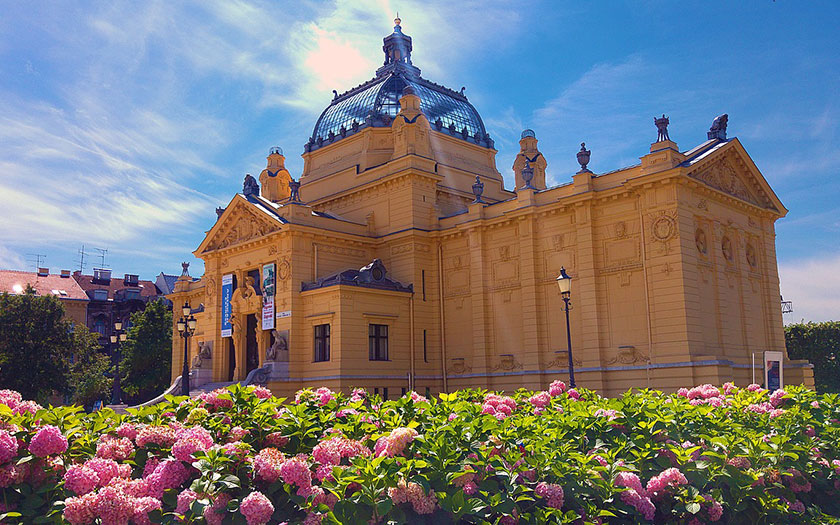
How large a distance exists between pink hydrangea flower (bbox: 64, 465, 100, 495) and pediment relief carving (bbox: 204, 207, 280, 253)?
107 ft

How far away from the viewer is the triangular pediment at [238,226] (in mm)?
38969

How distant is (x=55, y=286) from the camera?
7625 centimetres

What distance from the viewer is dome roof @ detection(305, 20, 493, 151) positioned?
1731 inches

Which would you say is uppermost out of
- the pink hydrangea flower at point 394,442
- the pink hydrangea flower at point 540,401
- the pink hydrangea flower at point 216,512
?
the pink hydrangea flower at point 540,401

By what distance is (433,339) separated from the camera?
128 feet

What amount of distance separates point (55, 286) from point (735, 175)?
68.9m

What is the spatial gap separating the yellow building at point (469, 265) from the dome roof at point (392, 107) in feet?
0.49

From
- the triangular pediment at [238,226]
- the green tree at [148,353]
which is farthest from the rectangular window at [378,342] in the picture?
the green tree at [148,353]

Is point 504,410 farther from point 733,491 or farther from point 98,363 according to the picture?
point 98,363

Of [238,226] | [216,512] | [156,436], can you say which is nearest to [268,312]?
[238,226]

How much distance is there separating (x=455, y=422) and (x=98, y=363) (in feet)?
180

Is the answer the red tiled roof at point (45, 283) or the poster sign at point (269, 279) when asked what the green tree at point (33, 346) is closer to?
the poster sign at point (269, 279)

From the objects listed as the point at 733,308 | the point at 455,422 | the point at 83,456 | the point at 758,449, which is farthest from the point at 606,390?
the point at 83,456

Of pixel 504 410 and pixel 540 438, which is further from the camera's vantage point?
pixel 504 410
